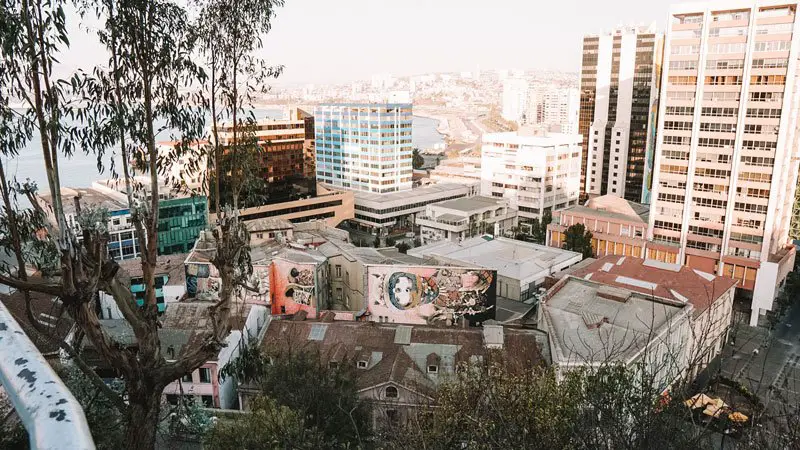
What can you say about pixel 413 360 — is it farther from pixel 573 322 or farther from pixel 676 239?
pixel 676 239

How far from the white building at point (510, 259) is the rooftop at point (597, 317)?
5.33m

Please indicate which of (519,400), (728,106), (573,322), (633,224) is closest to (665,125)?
(728,106)

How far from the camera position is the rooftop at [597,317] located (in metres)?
11.7

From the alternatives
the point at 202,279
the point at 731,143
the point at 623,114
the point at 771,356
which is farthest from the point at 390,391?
the point at 623,114

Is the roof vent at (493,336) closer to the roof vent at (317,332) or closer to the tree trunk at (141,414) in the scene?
the roof vent at (317,332)

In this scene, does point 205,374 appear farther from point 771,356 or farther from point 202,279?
point 771,356

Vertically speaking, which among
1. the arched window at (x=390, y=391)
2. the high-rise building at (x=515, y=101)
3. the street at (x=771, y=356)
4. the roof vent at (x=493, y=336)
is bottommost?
the street at (x=771, y=356)

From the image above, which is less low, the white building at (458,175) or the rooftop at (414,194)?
the white building at (458,175)

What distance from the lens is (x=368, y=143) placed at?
1592 inches

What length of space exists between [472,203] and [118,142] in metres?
29.5

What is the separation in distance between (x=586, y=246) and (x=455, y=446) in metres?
21.8

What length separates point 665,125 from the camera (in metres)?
24.3

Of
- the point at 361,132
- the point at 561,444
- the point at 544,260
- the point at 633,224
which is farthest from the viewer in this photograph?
the point at 361,132

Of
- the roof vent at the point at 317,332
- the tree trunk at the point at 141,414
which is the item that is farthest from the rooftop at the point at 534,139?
the tree trunk at the point at 141,414
